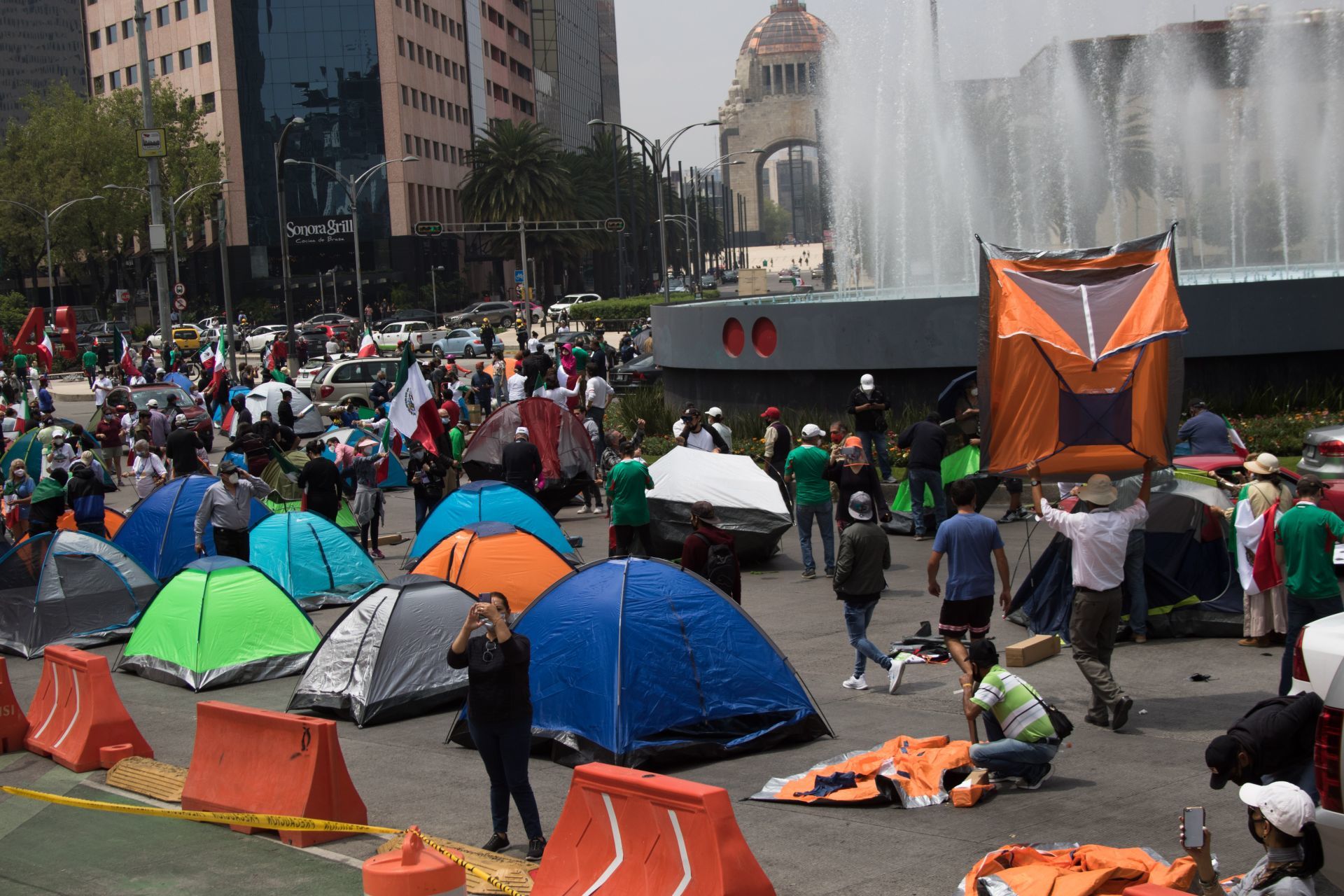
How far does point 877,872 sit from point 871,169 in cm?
2937

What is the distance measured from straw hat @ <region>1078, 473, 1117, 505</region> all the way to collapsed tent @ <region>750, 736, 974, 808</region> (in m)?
1.98

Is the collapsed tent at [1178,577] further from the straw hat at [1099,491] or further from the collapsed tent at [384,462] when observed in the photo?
the collapsed tent at [384,462]

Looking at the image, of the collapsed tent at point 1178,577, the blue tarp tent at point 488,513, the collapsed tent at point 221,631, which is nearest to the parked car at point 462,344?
the blue tarp tent at point 488,513

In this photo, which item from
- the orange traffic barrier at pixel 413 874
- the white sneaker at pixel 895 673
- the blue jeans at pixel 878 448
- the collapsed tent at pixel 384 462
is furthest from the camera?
the collapsed tent at pixel 384 462

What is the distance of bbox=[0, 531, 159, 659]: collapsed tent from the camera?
14.6 m

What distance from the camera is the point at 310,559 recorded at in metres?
15.7

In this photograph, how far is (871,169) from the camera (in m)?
34.8

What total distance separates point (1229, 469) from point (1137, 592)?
3472 millimetres

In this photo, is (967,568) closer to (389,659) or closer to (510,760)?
(510,760)

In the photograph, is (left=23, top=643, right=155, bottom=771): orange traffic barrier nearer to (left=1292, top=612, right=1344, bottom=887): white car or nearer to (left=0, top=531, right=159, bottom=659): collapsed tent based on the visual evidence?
(left=0, top=531, right=159, bottom=659): collapsed tent

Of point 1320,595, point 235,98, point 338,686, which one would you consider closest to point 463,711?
point 338,686

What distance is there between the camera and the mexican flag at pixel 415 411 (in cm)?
1984

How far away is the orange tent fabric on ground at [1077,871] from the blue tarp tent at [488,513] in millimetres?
10010

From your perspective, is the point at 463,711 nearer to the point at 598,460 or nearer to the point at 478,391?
the point at 598,460
